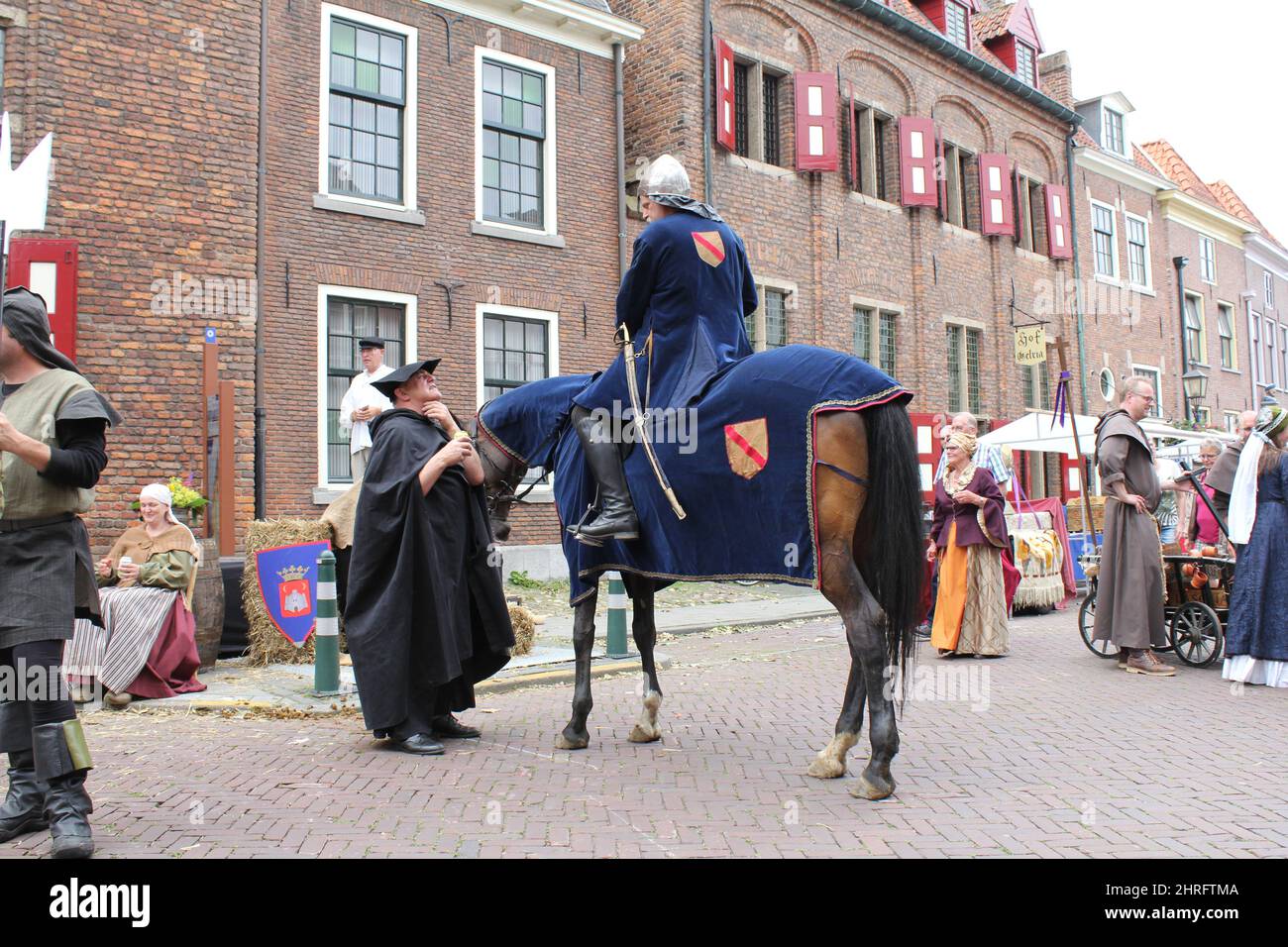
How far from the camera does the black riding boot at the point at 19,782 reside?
3879 millimetres

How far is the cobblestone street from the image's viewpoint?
3881 millimetres

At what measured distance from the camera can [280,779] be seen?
496cm

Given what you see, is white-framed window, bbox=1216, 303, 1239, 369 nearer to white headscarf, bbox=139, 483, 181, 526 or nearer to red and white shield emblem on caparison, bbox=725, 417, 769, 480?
red and white shield emblem on caparison, bbox=725, 417, 769, 480

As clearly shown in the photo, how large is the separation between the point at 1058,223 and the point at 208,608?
78.8 ft

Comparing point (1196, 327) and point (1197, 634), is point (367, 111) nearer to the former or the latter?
point (1197, 634)

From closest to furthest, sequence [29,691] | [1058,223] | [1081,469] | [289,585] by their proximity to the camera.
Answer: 1. [29,691]
2. [289,585]
3. [1081,469]
4. [1058,223]

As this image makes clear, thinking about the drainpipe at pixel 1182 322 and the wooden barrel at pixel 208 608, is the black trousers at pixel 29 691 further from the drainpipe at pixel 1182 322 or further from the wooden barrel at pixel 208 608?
the drainpipe at pixel 1182 322

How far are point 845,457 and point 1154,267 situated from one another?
30147 millimetres

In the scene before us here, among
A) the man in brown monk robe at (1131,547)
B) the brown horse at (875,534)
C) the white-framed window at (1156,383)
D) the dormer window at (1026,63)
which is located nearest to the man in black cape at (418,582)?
the brown horse at (875,534)

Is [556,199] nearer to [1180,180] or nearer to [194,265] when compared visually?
[194,265]

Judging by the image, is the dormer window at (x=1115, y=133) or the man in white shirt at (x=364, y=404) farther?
the dormer window at (x=1115, y=133)

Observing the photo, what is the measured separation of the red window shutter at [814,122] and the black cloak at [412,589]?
1516cm

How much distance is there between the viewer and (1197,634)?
8.41 metres

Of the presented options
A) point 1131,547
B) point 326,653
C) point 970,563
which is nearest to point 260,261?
point 326,653
